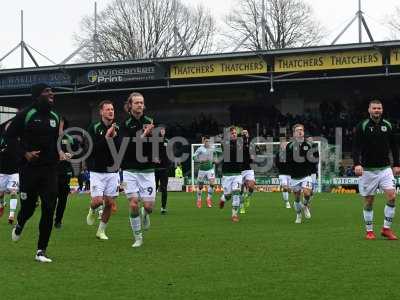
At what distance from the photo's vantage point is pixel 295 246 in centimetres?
1229

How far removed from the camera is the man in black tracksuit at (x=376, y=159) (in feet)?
43.3

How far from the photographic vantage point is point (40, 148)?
10.5m

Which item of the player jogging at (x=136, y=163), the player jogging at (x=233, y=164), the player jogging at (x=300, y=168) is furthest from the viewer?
the player jogging at (x=233, y=164)

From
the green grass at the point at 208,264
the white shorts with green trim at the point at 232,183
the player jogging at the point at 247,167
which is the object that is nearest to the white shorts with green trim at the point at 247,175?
the player jogging at the point at 247,167

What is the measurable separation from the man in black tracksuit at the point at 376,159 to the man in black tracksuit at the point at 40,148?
532cm

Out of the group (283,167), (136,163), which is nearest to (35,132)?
(136,163)

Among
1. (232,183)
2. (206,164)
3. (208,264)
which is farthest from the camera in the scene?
(206,164)

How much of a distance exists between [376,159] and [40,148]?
5843 millimetres

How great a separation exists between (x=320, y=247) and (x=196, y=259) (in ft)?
7.89

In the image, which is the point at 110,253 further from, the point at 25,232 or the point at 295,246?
the point at 25,232

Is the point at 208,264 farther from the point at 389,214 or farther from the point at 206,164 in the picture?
the point at 206,164

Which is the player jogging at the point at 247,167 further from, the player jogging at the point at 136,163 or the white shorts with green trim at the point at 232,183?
the player jogging at the point at 136,163

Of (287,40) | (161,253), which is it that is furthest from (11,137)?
(287,40)

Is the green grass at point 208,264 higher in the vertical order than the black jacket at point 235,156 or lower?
lower
